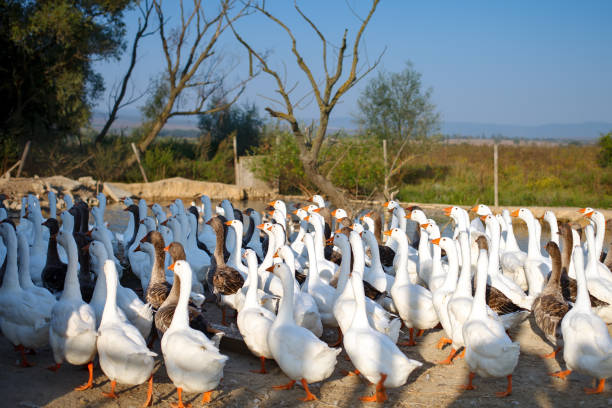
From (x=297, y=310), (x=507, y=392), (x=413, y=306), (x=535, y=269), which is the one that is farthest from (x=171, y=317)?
(x=535, y=269)

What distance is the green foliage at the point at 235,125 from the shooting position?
92.5 ft

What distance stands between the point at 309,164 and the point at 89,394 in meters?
7.99

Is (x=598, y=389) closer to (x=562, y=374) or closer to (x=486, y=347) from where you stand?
(x=562, y=374)

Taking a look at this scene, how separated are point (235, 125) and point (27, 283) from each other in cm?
2336

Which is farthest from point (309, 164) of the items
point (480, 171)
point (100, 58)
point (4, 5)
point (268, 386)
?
point (100, 58)

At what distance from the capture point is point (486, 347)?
15.4ft

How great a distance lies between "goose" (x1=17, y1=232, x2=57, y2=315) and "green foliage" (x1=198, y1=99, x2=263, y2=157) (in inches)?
854

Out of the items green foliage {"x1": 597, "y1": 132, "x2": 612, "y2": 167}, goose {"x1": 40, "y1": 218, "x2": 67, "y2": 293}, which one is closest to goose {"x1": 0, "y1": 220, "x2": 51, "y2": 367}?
goose {"x1": 40, "y1": 218, "x2": 67, "y2": 293}

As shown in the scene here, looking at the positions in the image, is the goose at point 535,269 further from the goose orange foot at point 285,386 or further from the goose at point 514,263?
the goose orange foot at point 285,386

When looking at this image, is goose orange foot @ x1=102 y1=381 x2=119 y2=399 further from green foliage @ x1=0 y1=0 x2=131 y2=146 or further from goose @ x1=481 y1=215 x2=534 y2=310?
green foliage @ x1=0 y1=0 x2=131 y2=146

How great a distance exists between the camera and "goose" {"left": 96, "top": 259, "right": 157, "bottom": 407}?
14.3ft

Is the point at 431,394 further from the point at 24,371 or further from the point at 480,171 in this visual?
the point at 480,171

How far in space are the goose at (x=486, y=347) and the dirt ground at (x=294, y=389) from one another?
21 cm

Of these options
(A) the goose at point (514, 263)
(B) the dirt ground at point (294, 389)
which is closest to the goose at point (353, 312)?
(B) the dirt ground at point (294, 389)
